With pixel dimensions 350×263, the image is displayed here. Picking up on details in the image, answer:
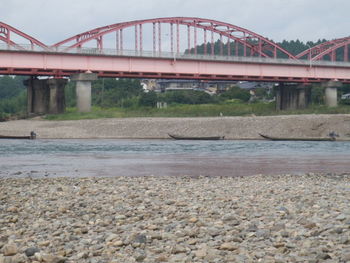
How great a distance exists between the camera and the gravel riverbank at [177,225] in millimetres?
10422

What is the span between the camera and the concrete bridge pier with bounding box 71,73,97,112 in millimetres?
86500

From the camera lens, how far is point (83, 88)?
87.1 m

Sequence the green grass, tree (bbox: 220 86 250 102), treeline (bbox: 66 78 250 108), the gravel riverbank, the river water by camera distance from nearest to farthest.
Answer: the gravel riverbank < the river water < the green grass < treeline (bbox: 66 78 250 108) < tree (bbox: 220 86 250 102)

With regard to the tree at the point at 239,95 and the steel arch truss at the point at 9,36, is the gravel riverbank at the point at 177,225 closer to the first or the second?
the steel arch truss at the point at 9,36

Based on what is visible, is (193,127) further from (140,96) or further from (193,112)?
(140,96)

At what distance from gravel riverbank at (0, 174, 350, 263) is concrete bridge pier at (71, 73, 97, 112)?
6904 cm

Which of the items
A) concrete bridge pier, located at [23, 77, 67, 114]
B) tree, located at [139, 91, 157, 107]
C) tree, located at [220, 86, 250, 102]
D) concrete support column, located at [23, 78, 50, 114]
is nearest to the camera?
concrete bridge pier, located at [23, 77, 67, 114]

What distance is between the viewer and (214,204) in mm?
14930

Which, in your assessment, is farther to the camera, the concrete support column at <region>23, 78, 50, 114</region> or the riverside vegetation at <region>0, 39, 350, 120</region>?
the riverside vegetation at <region>0, 39, 350, 120</region>

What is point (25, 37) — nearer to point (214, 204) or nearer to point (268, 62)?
point (268, 62)

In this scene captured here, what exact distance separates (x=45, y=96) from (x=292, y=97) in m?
50.2

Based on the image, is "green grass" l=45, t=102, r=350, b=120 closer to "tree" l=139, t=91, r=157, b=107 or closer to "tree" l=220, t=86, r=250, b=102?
"tree" l=220, t=86, r=250, b=102

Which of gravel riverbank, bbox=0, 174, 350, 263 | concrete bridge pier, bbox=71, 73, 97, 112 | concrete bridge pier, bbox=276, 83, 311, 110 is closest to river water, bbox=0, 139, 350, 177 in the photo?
gravel riverbank, bbox=0, 174, 350, 263

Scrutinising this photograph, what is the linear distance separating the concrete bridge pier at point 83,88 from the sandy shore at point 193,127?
9.66 m
